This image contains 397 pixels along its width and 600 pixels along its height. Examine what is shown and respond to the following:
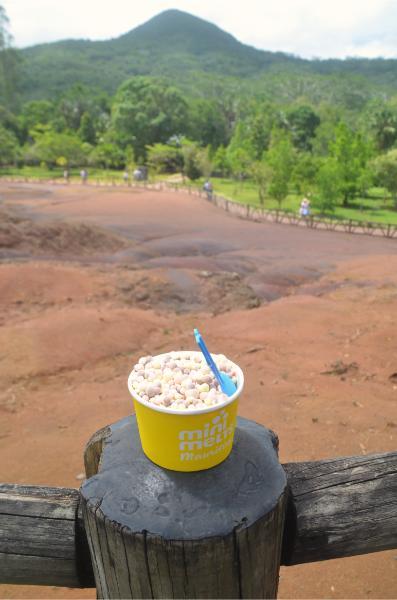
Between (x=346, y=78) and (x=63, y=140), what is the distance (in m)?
109

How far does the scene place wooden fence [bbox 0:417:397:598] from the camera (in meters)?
1.21

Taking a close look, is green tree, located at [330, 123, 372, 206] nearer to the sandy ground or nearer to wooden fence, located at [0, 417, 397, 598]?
the sandy ground

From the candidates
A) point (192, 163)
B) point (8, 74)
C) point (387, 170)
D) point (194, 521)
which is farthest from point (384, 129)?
point (8, 74)

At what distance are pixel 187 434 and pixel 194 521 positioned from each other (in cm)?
26

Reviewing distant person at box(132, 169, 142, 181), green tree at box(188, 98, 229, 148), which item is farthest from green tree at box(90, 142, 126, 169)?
green tree at box(188, 98, 229, 148)

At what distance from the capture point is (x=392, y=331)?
9.45 m

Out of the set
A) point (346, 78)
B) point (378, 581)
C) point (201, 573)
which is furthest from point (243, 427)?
point (346, 78)

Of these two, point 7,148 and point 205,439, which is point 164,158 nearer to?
point 7,148

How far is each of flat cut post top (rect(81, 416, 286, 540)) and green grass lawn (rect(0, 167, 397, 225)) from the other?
3025 cm

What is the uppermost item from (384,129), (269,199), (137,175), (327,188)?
(384,129)

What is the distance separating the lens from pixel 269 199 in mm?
39344

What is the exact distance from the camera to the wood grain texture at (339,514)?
1.50 metres

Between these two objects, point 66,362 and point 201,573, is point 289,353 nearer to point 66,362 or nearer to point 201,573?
point 66,362

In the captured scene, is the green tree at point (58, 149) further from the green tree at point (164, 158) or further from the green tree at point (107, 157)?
the green tree at point (164, 158)
